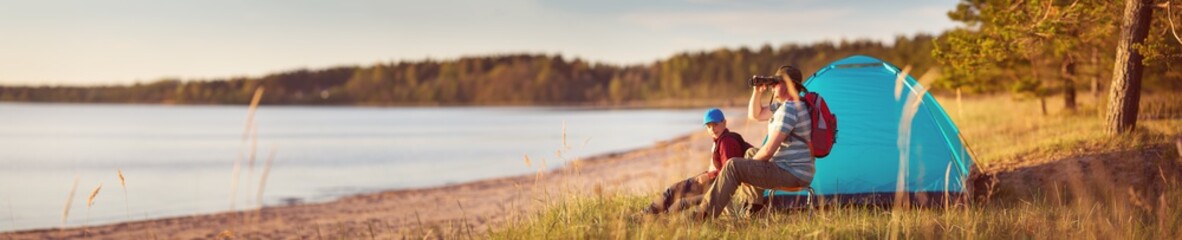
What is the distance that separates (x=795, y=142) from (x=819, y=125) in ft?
0.76

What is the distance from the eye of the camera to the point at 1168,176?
31.2 ft

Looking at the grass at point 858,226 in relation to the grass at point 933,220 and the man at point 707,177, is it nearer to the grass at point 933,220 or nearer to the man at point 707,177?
the grass at point 933,220

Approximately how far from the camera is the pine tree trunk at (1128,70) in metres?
10.8

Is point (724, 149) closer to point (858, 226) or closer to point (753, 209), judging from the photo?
point (753, 209)

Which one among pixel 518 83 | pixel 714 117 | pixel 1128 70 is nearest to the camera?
pixel 714 117

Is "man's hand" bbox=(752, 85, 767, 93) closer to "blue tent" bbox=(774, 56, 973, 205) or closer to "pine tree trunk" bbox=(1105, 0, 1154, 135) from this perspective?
"blue tent" bbox=(774, 56, 973, 205)

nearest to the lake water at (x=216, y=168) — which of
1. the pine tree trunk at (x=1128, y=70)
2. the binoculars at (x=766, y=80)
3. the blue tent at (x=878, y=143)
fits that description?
the binoculars at (x=766, y=80)

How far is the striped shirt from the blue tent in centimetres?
255

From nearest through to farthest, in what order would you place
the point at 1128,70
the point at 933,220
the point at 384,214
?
the point at 933,220 → the point at 1128,70 → the point at 384,214

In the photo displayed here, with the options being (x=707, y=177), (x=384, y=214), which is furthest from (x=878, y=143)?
(x=384, y=214)

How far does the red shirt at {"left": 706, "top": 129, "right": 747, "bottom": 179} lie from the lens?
274 inches

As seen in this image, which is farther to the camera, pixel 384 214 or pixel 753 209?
pixel 384 214

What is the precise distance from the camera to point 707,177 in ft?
22.8

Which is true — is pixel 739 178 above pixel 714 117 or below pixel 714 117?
below
